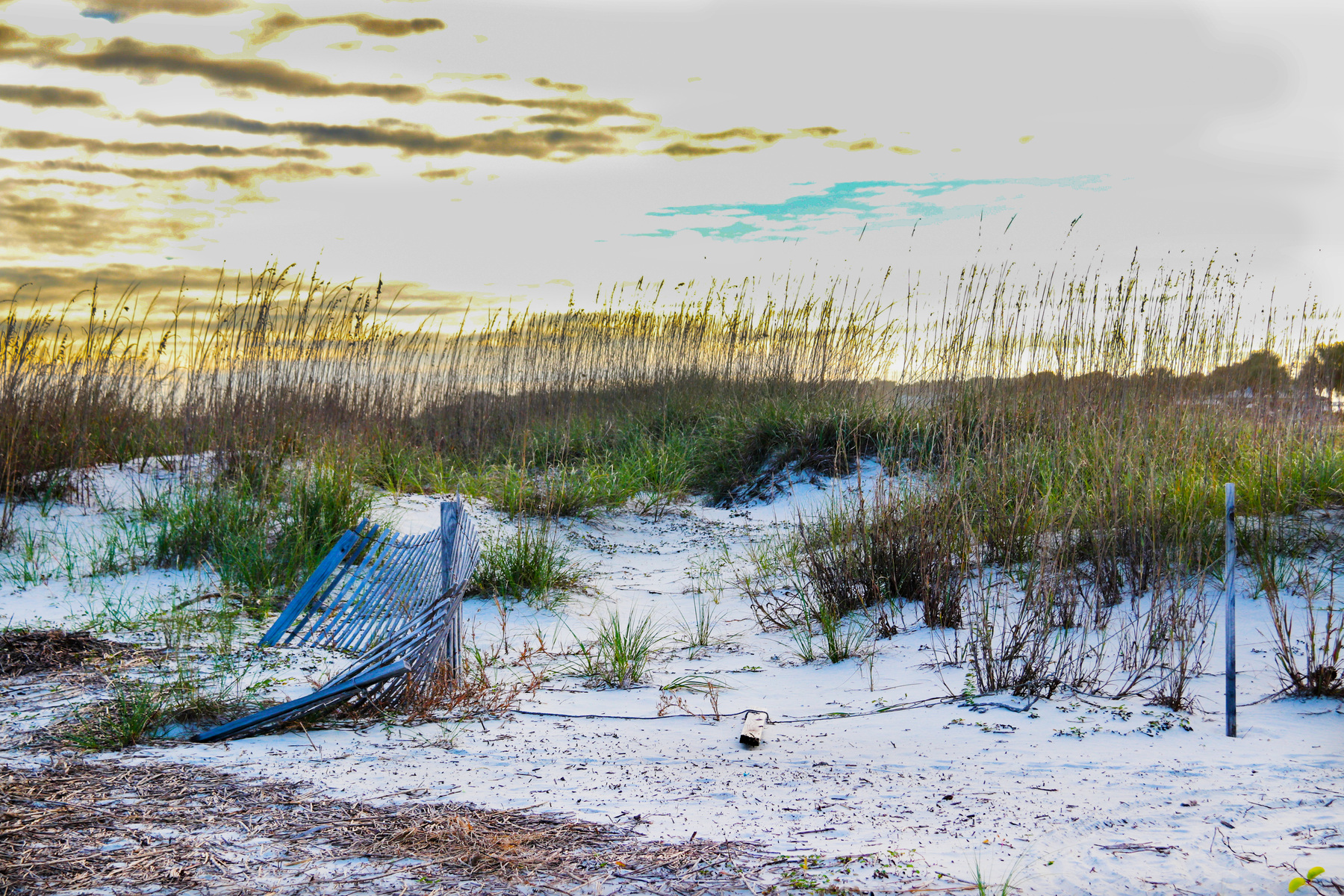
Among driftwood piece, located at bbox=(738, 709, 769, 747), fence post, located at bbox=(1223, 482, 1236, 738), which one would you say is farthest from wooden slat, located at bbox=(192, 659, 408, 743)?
fence post, located at bbox=(1223, 482, 1236, 738)

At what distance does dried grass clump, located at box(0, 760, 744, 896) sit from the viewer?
1839mm

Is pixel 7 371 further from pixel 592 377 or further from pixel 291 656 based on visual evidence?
pixel 592 377

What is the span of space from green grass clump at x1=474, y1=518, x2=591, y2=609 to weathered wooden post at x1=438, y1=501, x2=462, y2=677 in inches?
45.1

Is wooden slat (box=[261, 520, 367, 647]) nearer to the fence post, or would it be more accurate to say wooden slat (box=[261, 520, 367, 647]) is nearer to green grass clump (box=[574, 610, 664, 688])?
green grass clump (box=[574, 610, 664, 688])

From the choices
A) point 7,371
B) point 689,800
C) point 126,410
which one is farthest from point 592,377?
point 689,800

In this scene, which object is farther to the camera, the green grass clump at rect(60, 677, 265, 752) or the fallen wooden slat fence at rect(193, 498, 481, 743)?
the fallen wooden slat fence at rect(193, 498, 481, 743)

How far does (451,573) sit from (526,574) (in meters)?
1.52

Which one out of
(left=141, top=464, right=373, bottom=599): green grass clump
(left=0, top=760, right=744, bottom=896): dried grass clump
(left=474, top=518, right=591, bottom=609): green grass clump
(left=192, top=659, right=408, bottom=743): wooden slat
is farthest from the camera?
(left=474, top=518, right=591, bottom=609): green grass clump

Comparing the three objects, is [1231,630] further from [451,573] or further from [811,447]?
[811,447]

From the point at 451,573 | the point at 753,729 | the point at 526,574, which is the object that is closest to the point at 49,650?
the point at 451,573

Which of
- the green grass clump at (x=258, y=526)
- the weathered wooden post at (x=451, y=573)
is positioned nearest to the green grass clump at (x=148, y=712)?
the weathered wooden post at (x=451, y=573)

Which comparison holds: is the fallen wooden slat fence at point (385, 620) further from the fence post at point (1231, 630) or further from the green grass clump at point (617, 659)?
the fence post at point (1231, 630)

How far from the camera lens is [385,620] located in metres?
3.98

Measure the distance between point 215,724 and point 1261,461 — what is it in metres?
5.22
